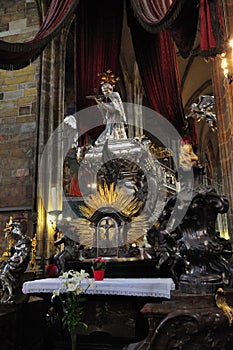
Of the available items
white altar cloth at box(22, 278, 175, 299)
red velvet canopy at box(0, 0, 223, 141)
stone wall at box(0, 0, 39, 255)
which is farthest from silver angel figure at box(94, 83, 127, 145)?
white altar cloth at box(22, 278, 175, 299)

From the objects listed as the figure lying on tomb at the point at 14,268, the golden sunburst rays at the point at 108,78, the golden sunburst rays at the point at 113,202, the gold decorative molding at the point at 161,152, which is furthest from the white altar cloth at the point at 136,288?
the golden sunburst rays at the point at 108,78

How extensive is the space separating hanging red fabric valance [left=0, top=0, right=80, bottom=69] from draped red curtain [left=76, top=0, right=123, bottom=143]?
225 centimetres

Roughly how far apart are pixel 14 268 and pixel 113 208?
1607mm

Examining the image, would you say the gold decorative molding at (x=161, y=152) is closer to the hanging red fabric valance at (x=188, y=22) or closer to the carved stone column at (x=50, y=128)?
the carved stone column at (x=50, y=128)

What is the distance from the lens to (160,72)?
255 inches

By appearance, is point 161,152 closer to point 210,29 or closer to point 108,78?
point 108,78

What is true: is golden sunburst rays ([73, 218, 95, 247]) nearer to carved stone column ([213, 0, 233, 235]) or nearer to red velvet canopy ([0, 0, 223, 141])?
carved stone column ([213, 0, 233, 235])

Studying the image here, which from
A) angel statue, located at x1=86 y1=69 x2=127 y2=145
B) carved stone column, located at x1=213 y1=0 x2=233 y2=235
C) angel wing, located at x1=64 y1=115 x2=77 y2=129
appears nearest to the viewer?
carved stone column, located at x1=213 y1=0 x2=233 y2=235

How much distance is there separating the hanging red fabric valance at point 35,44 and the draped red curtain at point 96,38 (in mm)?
2250

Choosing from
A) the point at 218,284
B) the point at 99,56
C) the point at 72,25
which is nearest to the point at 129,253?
the point at 218,284

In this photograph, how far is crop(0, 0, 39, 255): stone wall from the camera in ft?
21.0

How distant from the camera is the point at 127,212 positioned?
4480mm

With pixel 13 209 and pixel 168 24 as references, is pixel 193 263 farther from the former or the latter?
pixel 13 209

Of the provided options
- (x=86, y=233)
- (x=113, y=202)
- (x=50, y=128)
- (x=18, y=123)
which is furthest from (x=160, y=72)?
(x=86, y=233)
